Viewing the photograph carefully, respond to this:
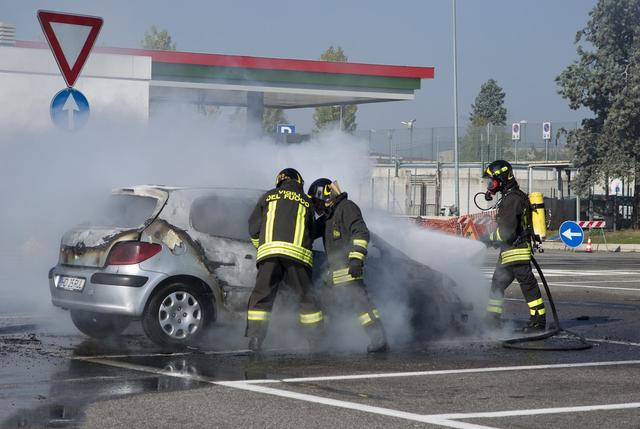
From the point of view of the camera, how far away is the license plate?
33.0 feet

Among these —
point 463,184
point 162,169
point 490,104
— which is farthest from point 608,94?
point 490,104

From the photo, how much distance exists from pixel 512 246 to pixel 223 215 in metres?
3.12

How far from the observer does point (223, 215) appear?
10461 mm

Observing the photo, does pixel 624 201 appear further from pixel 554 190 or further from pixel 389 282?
pixel 389 282

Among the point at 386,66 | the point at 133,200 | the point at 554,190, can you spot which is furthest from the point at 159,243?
the point at 554,190

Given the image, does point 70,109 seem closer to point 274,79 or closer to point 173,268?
point 173,268

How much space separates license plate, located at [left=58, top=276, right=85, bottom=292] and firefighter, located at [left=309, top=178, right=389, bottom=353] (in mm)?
2193

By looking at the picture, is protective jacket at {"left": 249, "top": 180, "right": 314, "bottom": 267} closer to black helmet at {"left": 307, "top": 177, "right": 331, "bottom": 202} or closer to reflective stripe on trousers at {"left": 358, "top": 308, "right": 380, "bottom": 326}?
black helmet at {"left": 307, "top": 177, "right": 331, "bottom": 202}

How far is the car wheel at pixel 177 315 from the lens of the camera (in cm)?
980

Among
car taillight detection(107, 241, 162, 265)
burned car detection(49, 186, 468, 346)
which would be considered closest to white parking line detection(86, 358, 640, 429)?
burned car detection(49, 186, 468, 346)

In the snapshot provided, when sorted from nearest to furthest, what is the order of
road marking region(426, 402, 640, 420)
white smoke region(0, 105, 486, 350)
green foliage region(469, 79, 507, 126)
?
road marking region(426, 402, 640, 420) → white smoke region(0, 105, 486, 350) → green foliage region(469, 79, 507, 126)

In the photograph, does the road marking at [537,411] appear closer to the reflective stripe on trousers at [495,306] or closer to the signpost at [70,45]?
the reflective stripe on trousers at [495,306]

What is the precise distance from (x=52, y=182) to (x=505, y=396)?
8.24 m

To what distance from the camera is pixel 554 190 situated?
51.3 metres
